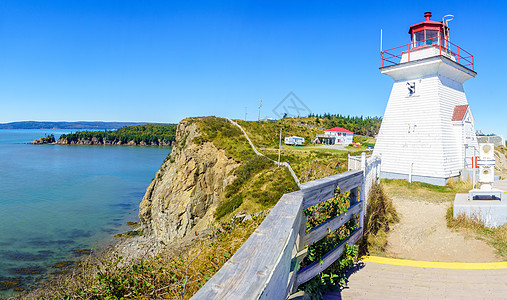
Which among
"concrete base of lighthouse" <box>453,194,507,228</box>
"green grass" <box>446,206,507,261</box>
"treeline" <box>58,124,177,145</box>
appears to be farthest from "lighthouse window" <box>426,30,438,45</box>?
"treeline" <box>58,124,177,145</box>

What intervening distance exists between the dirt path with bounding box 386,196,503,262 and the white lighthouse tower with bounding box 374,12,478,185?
21.4 ft

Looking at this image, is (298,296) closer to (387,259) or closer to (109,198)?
(387,259)

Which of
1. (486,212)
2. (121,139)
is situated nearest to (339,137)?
(486,212)

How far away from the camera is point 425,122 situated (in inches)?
571

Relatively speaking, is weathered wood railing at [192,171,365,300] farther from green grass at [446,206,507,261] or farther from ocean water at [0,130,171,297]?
ocean water at [0,130,171,297]

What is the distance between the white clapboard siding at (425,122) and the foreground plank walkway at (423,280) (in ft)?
33.1

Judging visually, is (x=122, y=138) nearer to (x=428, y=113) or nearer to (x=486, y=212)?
(x=428, y=113)

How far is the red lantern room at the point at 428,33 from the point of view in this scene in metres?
14.9

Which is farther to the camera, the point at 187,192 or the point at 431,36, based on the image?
the point at 187,192

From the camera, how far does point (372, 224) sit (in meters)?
6.48

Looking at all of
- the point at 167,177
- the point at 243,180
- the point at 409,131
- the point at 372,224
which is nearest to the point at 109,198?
the point at 167,177

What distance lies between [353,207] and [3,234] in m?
36.1

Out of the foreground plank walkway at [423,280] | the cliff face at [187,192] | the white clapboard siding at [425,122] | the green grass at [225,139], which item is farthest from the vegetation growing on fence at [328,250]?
the green grass at [225,139]

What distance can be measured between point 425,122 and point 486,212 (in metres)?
8.10
